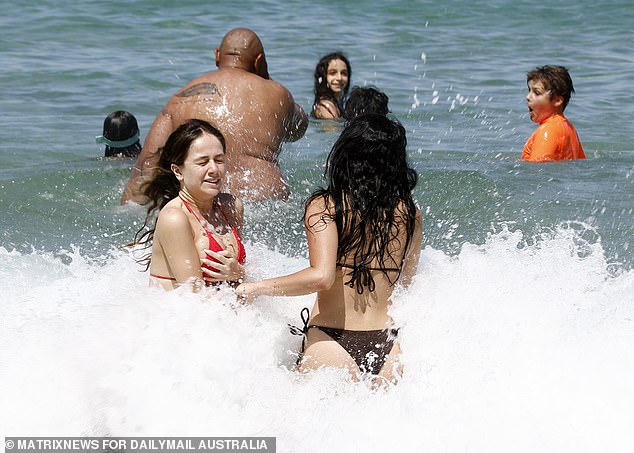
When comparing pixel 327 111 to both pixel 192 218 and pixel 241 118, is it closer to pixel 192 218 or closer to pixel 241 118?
pixel 241 118

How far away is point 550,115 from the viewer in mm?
7988

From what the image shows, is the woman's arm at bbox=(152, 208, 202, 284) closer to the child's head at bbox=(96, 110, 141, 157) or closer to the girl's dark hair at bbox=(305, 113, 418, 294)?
the girl's dark hair at bbox=(305, 113, 418, 294)

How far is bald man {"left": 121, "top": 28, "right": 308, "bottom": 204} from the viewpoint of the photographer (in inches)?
271

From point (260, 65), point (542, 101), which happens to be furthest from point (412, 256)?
point (542, 101)

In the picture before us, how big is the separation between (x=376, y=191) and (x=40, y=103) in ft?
28.3

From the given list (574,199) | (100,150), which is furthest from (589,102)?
(100,150)

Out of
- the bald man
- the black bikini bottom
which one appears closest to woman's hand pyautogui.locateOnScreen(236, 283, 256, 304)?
the black bikini bottom

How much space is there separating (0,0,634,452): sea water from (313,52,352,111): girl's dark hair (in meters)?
0.32

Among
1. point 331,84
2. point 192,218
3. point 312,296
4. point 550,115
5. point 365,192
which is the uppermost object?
point 331,84

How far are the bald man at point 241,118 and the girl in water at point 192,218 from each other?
2695 mm

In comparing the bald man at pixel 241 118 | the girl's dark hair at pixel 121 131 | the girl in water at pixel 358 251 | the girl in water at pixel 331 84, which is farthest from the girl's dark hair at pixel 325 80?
the girl in water at pixel 358 251

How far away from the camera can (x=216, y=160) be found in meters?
4.03

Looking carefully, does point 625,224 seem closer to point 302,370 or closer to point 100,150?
point 302,370

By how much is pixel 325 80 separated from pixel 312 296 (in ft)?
19.5
